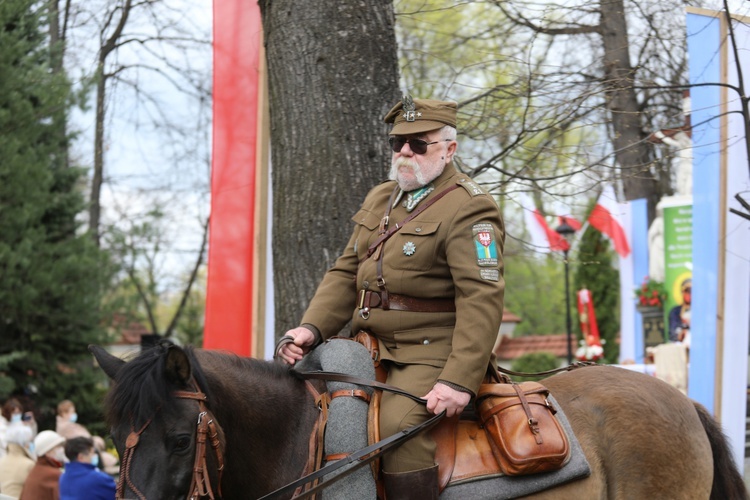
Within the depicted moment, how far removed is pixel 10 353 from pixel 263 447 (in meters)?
13.1

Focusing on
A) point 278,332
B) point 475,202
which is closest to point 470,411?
point 475,202

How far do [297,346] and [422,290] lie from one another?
2.20 feet

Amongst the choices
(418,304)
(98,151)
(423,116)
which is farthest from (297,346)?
(98,151)

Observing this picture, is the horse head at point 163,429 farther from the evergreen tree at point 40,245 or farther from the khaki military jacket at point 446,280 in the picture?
the evergreen tree at point 40,245

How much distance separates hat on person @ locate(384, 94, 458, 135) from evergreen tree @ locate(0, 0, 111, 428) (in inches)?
465

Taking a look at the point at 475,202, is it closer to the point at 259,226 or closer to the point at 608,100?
the point at 259,226

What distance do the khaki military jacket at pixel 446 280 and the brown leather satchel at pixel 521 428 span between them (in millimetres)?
256

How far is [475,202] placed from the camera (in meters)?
4.12

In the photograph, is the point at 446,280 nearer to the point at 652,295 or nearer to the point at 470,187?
the point at 470,187

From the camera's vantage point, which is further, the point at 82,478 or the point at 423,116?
the point at 82,478

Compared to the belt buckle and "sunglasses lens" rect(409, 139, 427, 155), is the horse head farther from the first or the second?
"sunglasses lens" rect(409, 139, 427, 155)

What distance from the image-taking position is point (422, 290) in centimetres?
415

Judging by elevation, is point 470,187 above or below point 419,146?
below

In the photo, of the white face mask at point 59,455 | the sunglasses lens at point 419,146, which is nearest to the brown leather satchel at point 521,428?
the sunglasses lens at point 419,146
